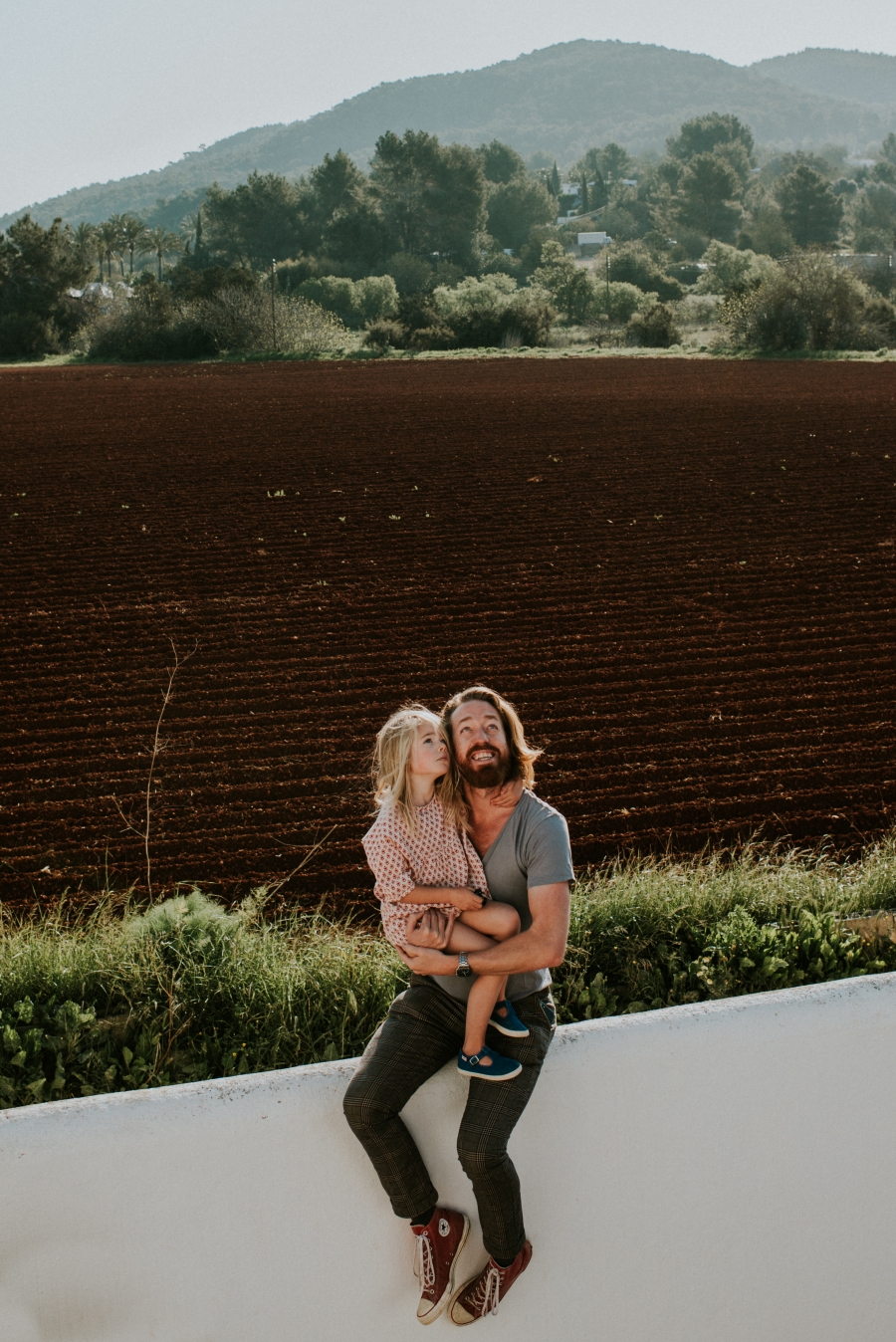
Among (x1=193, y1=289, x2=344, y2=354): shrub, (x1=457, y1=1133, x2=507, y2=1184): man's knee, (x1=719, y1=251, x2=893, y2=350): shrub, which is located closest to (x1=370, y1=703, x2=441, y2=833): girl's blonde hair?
(x1=457, y1=1133, x2=507, y2=1184): man's knee

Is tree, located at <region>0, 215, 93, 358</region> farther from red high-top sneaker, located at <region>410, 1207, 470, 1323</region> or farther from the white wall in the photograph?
red high-top sneaker, located at <region>410, 1207, 470, 1323</region>

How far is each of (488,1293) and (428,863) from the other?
117 centimetres

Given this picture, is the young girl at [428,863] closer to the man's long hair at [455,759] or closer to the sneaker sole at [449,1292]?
the man's long hair at [455,759]

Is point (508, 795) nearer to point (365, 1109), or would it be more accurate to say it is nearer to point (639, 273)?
point (365, 1109)

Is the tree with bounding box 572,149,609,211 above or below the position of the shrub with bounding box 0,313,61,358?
above

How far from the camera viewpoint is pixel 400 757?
3072mm

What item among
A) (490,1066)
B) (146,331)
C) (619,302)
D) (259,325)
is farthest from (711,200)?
(490,1066)

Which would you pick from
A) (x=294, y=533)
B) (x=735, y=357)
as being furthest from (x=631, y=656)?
(x=735, y=357)

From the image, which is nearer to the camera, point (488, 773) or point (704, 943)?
point (488, 773)

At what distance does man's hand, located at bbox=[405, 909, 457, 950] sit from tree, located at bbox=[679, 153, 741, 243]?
5270 inches

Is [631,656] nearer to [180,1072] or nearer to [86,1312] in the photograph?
[180,1072]

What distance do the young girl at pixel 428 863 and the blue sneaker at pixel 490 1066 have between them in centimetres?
5

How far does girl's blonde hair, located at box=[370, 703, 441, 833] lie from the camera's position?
307cm

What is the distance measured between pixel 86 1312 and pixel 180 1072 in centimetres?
66
